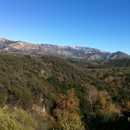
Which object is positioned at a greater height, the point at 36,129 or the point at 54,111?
the point at 36,129

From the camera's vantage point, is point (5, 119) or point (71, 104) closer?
point (5, 119)

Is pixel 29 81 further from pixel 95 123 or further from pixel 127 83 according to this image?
pixel 127 83

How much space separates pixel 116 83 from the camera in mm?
73500

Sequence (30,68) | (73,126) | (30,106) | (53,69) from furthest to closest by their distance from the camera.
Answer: (53,69) → (30,68) → (30,106) → (73,126)

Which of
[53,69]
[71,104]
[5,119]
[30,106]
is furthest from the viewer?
[53,69]

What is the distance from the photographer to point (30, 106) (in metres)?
28.8

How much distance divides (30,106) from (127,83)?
51715mm

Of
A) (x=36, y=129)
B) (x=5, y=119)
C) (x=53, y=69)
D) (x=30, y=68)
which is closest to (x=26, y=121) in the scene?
(x=36, y=129)

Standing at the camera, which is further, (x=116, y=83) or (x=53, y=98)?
(x=116, y=83)

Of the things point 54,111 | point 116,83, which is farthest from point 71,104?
point 116,83

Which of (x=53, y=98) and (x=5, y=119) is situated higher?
(x=5, y=119)

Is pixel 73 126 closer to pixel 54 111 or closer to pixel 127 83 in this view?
pixel 54 111

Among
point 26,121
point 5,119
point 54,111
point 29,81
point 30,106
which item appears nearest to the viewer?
point 5,119

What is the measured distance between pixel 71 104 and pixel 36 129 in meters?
18.4
